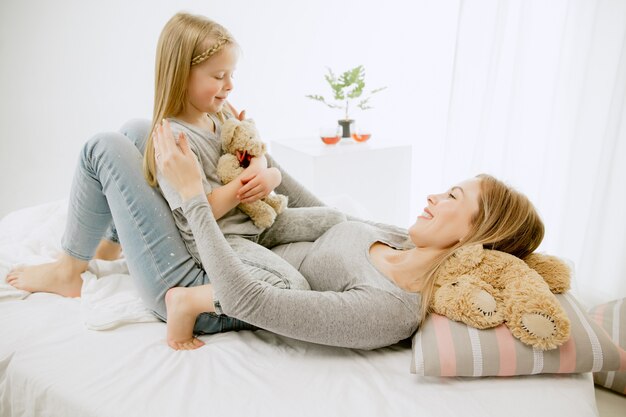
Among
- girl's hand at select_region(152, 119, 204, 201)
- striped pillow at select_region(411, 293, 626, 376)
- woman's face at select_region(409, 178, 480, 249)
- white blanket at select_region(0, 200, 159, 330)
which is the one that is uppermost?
girl's hand at select_region(152, 119, 204, 201)

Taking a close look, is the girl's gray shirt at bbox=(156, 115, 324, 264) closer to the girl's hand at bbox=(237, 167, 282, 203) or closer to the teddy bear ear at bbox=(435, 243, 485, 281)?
the girl's hand at bbox=(237, 167, 282, 203)

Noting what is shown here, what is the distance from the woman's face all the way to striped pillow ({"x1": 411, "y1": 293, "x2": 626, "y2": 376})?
24cm

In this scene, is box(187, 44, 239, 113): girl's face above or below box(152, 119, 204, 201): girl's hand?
above

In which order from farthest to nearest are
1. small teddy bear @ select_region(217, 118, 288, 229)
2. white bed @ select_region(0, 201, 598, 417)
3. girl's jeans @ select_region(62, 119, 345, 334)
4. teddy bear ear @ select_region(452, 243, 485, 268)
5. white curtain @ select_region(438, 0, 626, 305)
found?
1. white curtain @ select_region(438, 0, 626, 305)
2. small teddy bear @ select_region(217, 118, 288, 229)
3. girl's jeans @ select_region(62, 119, 345, 334)
4. teddy bear ear @ select_region(452, 243, 485, 268)
5. white bed @ select_region(0, 201, 598, 417)

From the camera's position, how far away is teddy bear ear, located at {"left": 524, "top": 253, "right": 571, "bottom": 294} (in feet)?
3.80

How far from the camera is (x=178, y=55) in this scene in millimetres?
1233

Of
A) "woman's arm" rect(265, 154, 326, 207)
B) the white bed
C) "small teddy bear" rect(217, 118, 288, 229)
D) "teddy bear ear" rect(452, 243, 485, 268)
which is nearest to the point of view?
the white bed

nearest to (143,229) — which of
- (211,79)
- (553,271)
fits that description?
(211,79)

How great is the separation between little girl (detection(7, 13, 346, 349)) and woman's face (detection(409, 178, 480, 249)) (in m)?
0.33

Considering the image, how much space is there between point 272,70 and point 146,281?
2.22 m

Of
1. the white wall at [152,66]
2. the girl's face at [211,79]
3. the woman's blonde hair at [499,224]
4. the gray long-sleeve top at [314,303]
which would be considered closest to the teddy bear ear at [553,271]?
the woman's blonde hair at [499,224]

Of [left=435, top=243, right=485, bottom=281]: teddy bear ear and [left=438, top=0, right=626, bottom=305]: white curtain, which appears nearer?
[left=435, top=243, right=485, bottom=281]: teddy bear ear

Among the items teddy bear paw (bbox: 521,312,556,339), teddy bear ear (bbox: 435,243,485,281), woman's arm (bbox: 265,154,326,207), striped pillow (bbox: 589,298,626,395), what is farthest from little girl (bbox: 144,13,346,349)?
striped pillow (bbox: 589,298,626,395)

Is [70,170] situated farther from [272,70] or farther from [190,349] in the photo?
[190,349]
